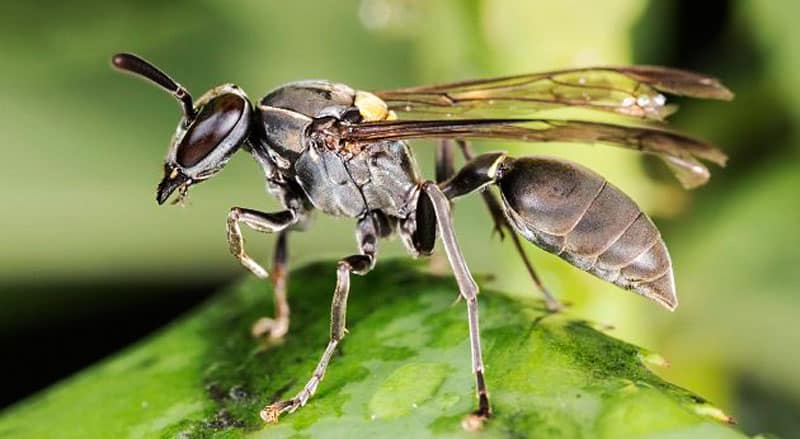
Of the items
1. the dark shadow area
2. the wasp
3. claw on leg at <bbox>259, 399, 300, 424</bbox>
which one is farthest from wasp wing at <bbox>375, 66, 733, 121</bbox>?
the dark shadow area

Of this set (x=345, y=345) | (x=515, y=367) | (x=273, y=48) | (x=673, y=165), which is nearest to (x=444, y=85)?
(x=673, y=165)

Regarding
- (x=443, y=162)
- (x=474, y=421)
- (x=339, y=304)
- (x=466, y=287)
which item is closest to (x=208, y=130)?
(x=339, y=304)

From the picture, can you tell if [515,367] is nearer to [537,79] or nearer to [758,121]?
[537,79]

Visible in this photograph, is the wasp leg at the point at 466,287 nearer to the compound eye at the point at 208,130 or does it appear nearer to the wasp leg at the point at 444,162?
the wasp leg at the point at 444,162

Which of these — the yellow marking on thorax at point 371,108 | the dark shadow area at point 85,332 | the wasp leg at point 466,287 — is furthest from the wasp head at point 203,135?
the dark shadow area at point 85,332

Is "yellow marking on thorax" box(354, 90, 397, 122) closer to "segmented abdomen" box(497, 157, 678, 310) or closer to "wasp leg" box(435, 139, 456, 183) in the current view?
"wasp leg" box(435, 139, 456, 183)
